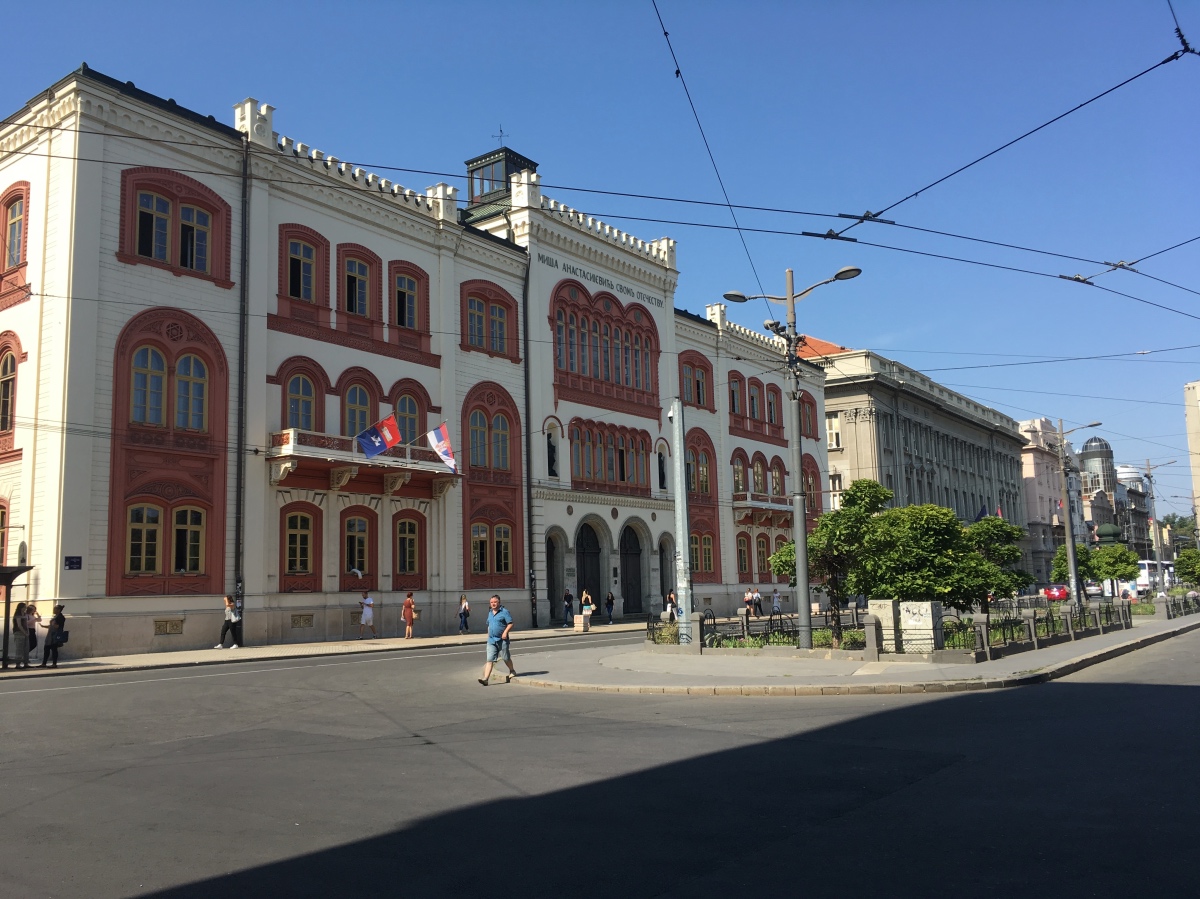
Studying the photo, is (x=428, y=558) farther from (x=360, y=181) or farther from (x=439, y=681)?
(x=439, y=681)


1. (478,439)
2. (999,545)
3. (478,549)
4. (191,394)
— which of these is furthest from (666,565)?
(191,394)

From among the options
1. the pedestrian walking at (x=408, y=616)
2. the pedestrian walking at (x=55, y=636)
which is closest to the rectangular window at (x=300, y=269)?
the pedestrian walking at (x=408, y=616)

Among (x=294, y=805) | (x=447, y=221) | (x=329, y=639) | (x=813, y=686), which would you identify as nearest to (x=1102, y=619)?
(x=813, y=686)

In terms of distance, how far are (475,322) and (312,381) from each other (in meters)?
9.13

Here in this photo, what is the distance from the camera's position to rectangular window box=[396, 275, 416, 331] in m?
36.9

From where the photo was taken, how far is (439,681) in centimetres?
1883

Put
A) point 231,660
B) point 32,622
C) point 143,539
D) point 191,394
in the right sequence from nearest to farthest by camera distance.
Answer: point 32,622
point 231,660
point 143,539
point 191,394

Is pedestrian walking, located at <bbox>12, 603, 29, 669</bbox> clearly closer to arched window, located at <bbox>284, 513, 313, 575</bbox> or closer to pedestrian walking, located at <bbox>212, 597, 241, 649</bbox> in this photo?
pedestrian walking, located at <bbox>212, 597, 241, 649</bbox>

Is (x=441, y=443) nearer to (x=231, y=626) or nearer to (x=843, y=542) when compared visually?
(x=231, y=626)

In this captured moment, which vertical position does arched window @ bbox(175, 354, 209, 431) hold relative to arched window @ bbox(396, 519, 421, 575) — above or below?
above

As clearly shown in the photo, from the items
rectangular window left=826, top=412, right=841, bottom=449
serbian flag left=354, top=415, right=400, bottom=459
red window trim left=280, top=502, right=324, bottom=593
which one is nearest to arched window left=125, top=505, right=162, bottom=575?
red window trim left=280, top=502, right=324, bottom=593

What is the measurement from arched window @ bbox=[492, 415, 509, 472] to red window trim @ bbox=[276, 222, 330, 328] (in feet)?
30.4

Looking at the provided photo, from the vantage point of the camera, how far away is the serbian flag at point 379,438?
3120 centimetres

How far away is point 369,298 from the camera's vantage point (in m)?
35.8
